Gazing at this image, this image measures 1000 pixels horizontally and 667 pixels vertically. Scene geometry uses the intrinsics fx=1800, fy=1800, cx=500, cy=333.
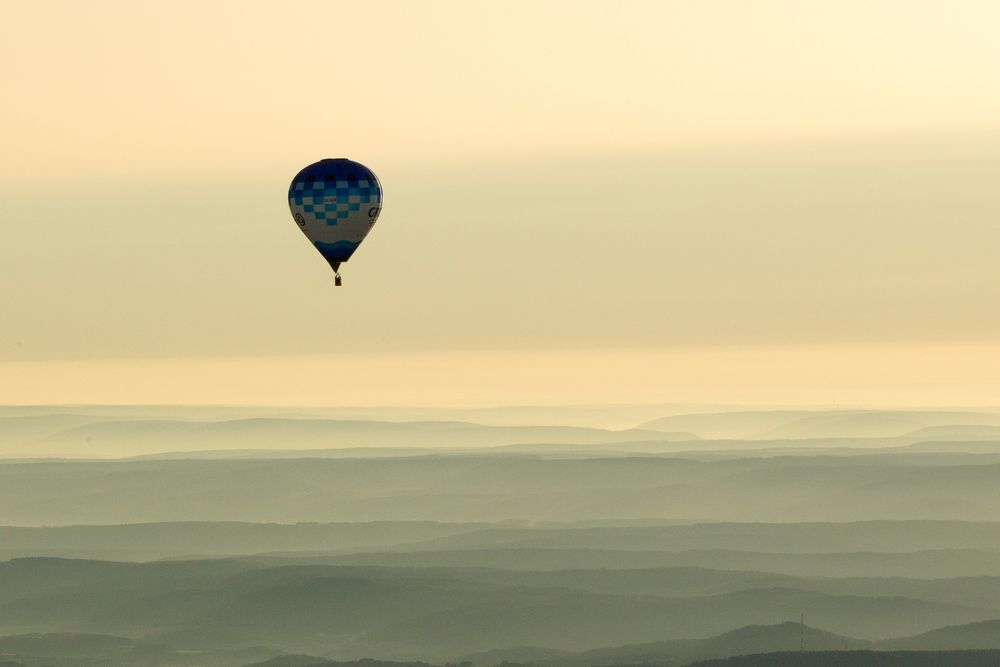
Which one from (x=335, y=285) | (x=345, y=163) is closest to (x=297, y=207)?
(x=345, y=163)

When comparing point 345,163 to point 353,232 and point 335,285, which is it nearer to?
point 353,232

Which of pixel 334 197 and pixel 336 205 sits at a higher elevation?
pixel 334 197

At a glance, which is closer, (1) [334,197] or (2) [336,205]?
(2) [336,205]
